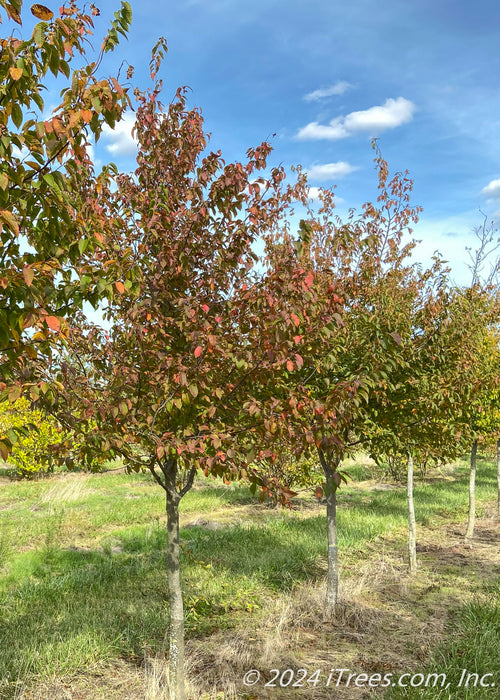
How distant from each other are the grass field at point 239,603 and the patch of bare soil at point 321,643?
2cm

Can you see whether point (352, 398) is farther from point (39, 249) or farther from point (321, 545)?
point (321, 545)

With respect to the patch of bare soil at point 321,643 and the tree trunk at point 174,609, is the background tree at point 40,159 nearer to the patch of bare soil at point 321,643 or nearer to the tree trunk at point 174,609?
the tree trunk at point 174,609

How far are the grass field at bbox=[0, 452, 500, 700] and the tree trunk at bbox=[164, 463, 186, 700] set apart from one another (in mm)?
190

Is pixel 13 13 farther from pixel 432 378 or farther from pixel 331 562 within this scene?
pixel 331 562

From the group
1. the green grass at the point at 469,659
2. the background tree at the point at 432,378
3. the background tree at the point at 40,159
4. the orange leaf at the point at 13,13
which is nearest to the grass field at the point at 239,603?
the green grass at the point at 469,659

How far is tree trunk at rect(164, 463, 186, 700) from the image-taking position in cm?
454

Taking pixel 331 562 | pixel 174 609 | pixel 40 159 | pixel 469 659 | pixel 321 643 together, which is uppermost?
pixel 40 159

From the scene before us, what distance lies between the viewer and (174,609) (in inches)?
189

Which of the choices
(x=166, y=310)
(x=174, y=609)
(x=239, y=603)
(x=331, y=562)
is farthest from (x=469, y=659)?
(x=166, y=310)

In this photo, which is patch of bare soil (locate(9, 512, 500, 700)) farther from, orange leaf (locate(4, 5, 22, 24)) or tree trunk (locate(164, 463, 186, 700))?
orange leaf (locate(4, 5, 22, 24))

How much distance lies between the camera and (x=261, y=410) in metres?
4.04

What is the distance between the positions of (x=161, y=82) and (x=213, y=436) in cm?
355

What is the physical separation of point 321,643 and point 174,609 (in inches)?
84.6

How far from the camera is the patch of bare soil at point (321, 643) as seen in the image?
15.5 ft
